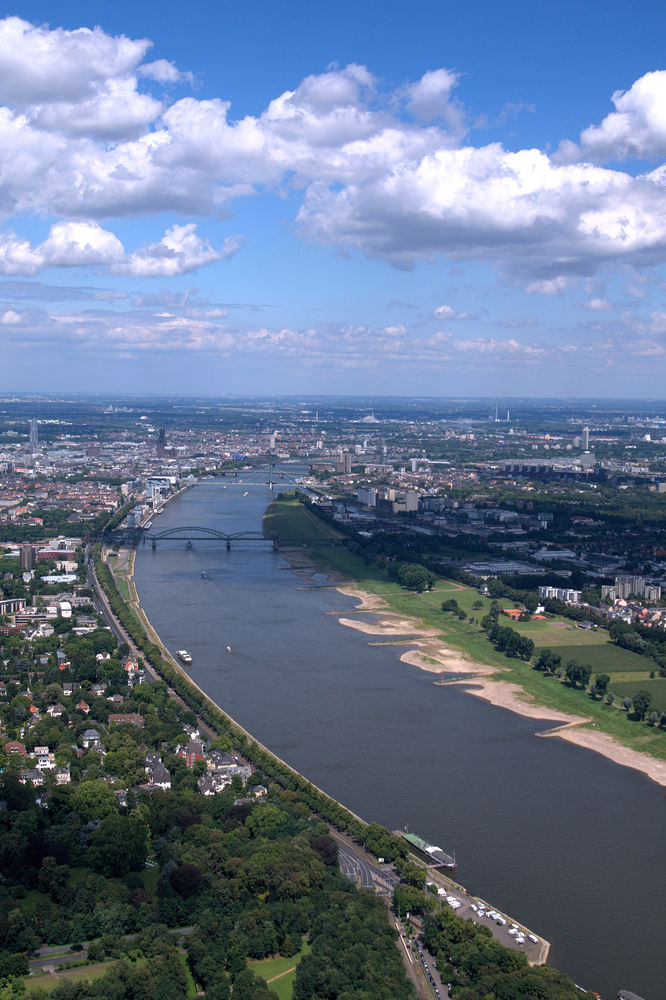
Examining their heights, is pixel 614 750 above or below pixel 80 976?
above

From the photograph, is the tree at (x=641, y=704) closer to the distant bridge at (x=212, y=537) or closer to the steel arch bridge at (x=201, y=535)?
the distant bridge at (x=212, y=537)

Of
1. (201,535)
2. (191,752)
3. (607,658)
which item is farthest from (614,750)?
(201,535)

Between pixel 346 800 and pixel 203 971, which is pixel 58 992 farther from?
pixel 346 800

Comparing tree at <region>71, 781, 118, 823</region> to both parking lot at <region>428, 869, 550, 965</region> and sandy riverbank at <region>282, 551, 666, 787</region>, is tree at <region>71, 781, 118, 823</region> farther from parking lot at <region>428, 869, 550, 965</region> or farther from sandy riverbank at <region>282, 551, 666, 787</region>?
sandy riverbank at <region>282, 551, 666, 787</region>

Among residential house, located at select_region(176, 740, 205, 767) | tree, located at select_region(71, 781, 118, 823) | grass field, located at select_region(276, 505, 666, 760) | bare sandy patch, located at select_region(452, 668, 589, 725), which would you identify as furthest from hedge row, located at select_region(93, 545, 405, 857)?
grass field, located at select_region(276, 505, 666, 760)

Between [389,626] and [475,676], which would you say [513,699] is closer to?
[475,676]

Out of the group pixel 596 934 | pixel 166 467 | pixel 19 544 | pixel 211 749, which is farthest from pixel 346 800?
pixel 166 467
